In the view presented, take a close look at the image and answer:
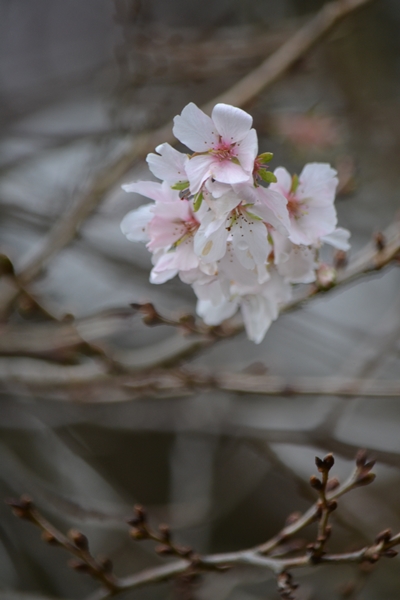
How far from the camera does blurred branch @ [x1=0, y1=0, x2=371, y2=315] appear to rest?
197 cm

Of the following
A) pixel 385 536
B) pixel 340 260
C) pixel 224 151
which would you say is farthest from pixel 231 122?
pixel 385 536

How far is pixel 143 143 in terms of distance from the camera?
2.42 metres

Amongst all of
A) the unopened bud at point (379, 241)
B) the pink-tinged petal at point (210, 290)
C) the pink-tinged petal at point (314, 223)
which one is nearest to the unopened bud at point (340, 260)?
the unopened bud at point (379, 241)

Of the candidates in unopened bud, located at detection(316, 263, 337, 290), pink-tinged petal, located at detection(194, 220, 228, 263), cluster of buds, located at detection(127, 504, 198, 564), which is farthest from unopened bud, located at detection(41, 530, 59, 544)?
unopened bud, located at detection(316, 263, 337, 290)

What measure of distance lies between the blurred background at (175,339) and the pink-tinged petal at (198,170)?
0.72 meters

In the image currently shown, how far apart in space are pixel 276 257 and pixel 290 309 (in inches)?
13.8

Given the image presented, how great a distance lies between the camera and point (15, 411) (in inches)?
134

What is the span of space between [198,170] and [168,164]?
7cm

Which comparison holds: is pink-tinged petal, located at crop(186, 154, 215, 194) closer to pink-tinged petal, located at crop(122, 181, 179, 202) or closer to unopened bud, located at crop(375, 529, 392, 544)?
pink-tinged petal, located at crop(122, 181, 179, 202)

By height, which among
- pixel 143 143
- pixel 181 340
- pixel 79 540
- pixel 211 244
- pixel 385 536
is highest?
pixel 143 143

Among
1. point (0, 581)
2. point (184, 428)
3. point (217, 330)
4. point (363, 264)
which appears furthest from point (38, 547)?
point (363, 264)

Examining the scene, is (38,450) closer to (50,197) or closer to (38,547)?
(38,547)

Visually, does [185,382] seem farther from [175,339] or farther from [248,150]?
[248,150]

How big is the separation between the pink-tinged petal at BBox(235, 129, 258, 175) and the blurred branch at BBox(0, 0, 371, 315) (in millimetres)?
1167
